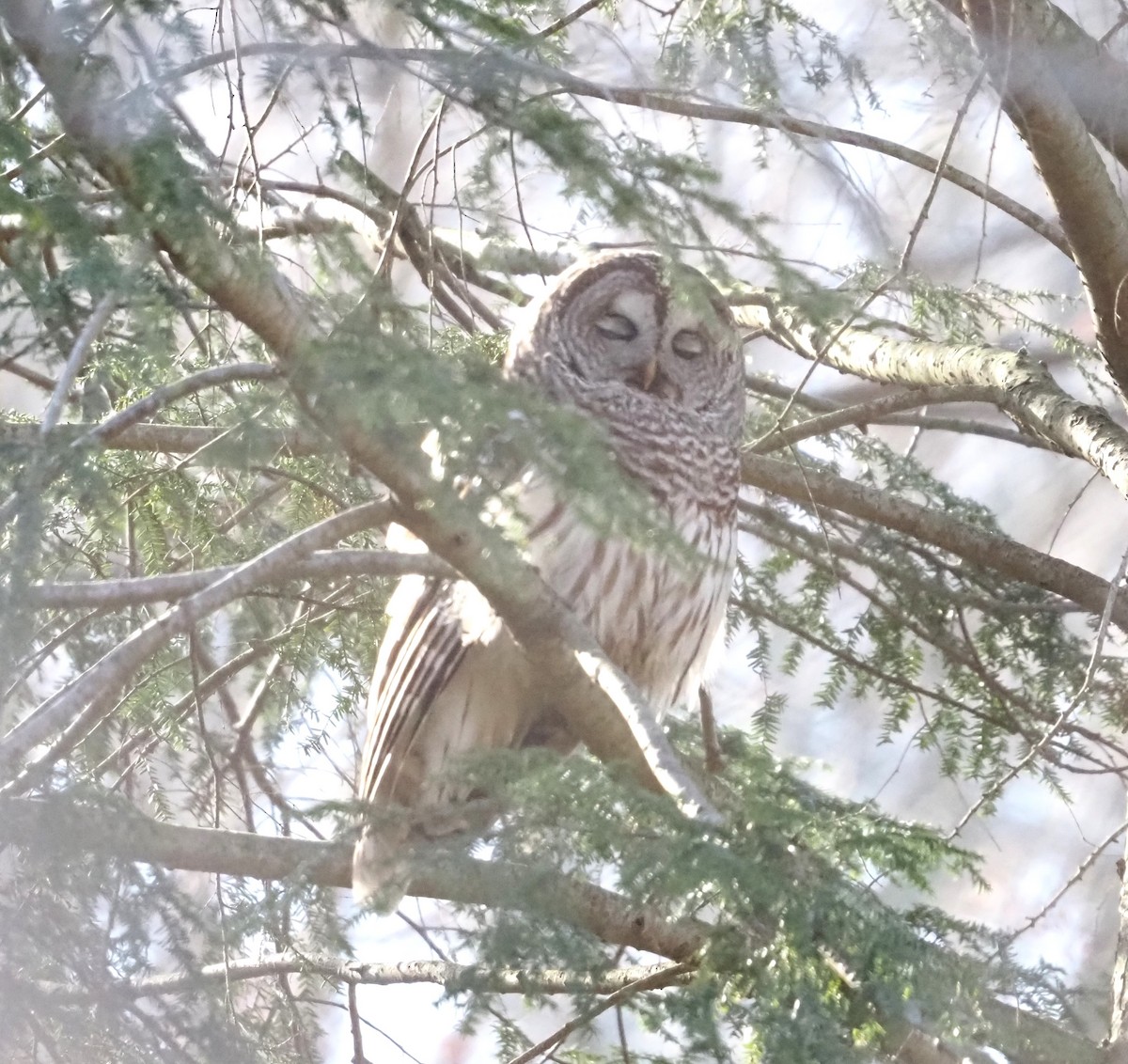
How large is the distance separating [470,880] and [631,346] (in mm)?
1930

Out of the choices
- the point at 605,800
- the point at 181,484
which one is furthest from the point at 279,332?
the point at 181,484

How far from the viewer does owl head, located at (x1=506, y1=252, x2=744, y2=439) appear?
11.8 ft

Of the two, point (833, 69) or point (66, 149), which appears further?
point (833, 69)

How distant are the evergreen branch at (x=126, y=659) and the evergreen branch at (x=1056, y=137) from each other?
4.76ft

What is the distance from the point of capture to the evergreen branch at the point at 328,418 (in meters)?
1.57

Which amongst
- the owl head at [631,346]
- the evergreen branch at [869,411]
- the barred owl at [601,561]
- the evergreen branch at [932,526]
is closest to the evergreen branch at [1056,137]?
the evergreen branch at [869,411]

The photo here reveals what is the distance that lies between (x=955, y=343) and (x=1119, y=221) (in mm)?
516

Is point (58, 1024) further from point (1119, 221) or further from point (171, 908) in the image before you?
point (1119, 221)

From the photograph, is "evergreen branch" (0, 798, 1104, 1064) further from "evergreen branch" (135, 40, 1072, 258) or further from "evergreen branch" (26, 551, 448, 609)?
"evergreen branch" (135, 40, 1072, 258)

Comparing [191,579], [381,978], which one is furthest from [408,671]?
[191,579]

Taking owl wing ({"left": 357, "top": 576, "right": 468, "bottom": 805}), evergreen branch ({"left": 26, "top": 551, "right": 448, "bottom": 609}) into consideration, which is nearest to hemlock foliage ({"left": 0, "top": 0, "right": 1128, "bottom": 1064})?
evergreen branch ({"left": 26, "top": 551, "right": 448, "bottom": 609})

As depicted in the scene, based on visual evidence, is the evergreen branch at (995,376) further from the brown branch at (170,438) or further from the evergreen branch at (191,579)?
the brown branch at (170,438)

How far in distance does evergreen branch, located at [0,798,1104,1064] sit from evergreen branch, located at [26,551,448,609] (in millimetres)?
260

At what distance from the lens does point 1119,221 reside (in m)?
2.95
